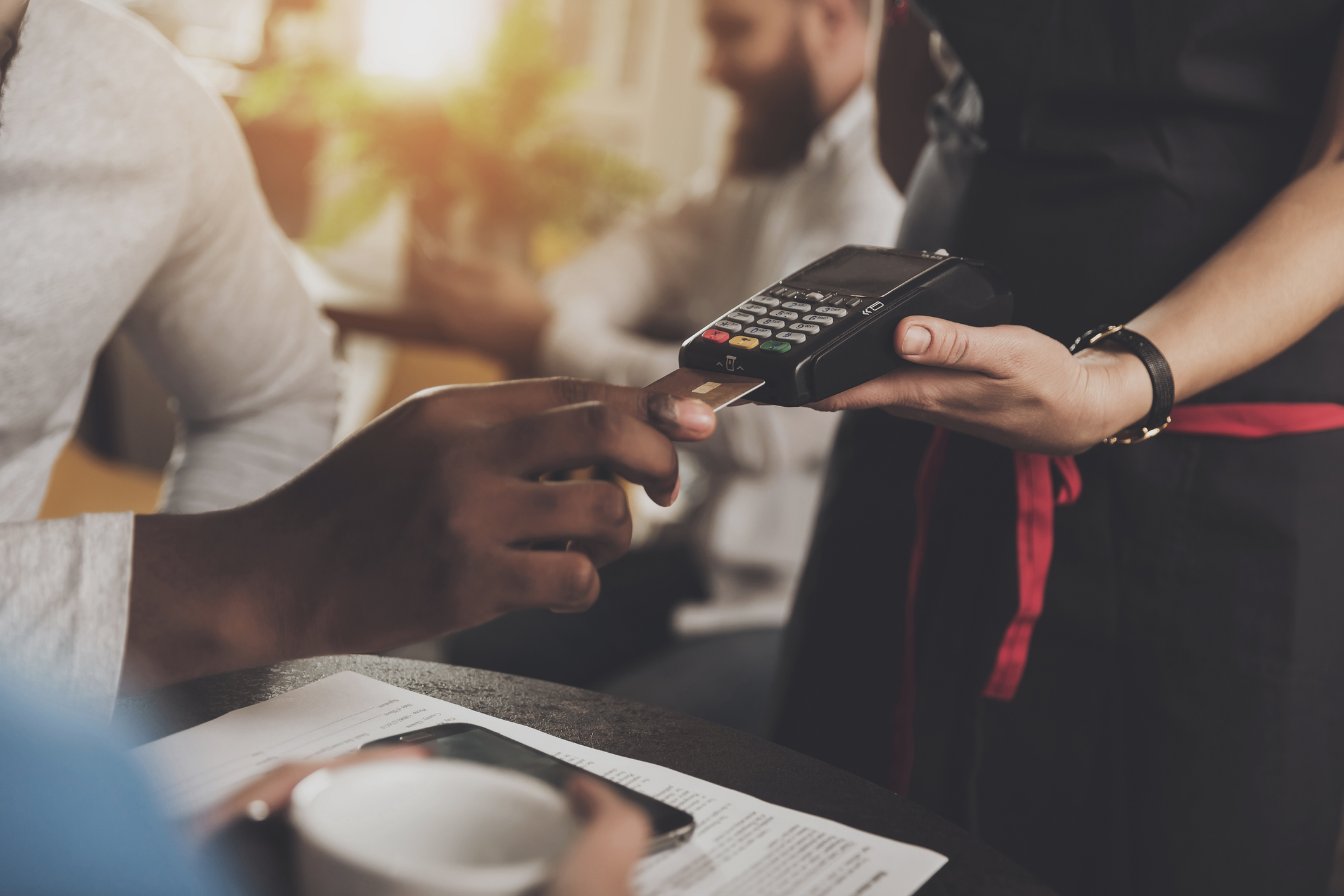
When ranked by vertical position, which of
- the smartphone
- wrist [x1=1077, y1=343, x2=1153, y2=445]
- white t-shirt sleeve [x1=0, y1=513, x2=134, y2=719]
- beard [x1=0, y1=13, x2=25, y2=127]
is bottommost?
the smartphone

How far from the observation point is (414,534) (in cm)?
36

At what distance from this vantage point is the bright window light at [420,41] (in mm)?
1895

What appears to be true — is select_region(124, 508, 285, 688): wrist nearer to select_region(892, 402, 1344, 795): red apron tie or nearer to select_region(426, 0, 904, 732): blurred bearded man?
select_region(892, 402, 1344, 795): red apron tie

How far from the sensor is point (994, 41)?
65 cm

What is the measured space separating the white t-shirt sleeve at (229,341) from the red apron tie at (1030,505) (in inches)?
16.8

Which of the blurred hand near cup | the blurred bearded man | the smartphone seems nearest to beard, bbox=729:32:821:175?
the blurred bearded man

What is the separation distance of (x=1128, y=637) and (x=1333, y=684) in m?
0.11

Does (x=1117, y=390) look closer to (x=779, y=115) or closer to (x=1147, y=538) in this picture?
(x=1147, y=538)

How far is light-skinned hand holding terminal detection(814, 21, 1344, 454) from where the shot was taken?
1.73 ft

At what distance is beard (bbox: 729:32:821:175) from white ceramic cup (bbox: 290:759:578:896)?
50.5 inches

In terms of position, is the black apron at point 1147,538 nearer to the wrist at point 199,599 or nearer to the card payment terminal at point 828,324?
the card payment terminal at point 828,324

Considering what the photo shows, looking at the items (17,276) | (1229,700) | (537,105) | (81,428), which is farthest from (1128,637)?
(81,428)

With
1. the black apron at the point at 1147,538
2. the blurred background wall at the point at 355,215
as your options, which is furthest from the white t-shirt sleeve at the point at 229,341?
the blurred background wall at the point at 355,215

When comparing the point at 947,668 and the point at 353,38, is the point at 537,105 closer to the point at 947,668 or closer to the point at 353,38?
the point at 947,668
